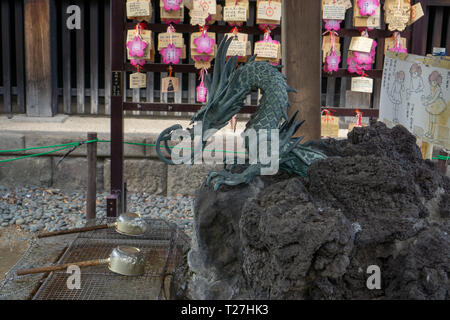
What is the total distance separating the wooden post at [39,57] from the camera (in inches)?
276

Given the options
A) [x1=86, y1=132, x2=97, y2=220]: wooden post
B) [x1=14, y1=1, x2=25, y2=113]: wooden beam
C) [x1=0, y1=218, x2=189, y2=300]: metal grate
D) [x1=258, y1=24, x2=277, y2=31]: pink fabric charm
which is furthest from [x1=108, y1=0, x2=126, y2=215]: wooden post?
[x1=14, y1=1, x2=25, y2=113]: wooden beam

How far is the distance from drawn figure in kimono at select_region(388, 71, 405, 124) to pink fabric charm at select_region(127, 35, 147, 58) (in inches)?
95.1

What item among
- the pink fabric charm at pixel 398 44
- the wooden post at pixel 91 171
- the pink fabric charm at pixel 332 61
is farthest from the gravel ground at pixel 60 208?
the pink fabric charm at pixel 398 44

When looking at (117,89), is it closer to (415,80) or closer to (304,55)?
(304,55)

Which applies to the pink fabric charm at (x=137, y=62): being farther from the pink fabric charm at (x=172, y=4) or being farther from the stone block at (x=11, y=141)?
the stone block at (x=11, y=141)

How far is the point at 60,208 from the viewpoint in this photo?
259 inches

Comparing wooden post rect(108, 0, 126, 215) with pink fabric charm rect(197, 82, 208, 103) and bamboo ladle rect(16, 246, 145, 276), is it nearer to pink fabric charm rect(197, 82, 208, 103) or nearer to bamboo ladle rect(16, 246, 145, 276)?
pink fabric charm rect(197, 82, 208, 103)

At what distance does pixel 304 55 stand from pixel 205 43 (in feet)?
4.62

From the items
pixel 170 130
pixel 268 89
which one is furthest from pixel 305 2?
pixel 170 130

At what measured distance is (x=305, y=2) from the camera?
404 cm

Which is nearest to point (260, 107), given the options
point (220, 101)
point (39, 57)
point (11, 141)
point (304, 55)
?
point (220, 101)

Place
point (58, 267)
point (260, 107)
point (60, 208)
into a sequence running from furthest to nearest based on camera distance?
1. point (60, 208)
2. point (260, 107)
3. point (58, 267)

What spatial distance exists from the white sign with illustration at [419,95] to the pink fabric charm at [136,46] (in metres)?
2.35

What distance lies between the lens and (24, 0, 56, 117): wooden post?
700cm
